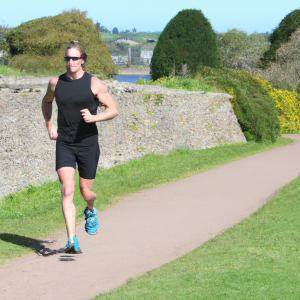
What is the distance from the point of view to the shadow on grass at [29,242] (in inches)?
207

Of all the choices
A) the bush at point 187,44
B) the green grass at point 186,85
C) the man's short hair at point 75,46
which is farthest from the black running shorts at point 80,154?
the bush at point 187,44

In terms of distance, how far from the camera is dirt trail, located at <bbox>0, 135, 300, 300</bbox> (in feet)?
14.2

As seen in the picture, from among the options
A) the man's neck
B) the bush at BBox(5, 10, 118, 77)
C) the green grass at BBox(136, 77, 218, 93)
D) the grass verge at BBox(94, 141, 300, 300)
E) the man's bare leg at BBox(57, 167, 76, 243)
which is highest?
the bush at BBox(5, 10, 118, 77)

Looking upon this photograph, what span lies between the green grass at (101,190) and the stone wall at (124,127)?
1.12ft

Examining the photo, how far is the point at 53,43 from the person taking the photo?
566 inches

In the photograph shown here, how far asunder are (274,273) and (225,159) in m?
7.52

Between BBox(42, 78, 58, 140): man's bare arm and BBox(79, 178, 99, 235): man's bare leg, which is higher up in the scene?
BBox(42, 78, 58, 140): man's bare arm

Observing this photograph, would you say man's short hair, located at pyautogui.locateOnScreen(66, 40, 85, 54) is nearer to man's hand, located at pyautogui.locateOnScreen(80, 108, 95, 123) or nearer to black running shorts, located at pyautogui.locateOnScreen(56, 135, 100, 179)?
man's hand, located at pyautogui.locateOnScreen(80, 108, 95, 123)

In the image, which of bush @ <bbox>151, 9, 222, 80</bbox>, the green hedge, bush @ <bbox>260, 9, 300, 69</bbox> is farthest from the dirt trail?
bush @ <bbox>260, 9, 300, 69</bbox>

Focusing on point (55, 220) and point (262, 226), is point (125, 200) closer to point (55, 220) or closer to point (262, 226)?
point (55, 220)

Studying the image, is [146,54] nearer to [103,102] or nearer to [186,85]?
[186,85]

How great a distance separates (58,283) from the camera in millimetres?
4293

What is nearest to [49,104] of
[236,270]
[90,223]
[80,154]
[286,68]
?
[80,154]

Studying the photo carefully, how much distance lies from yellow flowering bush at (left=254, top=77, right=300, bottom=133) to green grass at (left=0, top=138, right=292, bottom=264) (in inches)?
177
